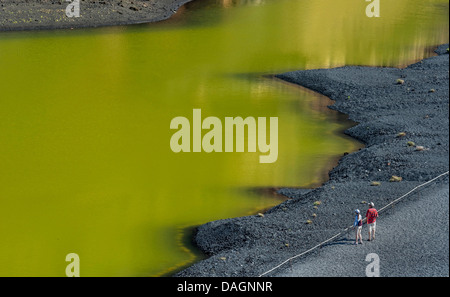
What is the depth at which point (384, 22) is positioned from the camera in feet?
190

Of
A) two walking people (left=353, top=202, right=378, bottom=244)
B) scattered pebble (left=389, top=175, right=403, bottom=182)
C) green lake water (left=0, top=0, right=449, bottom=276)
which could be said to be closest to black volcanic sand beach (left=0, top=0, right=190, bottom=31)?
green lake water (left=0, top=0, right=449, bottom=276)

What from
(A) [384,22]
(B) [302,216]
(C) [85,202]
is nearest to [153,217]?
(C) [85,202]

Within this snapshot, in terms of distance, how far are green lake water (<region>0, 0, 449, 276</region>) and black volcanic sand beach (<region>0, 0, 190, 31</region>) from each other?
48.3 inches

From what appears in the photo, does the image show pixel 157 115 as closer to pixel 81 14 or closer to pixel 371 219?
pixel 371 219

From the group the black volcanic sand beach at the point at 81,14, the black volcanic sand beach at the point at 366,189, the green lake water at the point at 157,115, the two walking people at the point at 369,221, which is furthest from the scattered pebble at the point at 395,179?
the black volcanic sand beach at the point at 81,14

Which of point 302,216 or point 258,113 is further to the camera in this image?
point 258,113

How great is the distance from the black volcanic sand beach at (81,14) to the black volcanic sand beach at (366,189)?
2040 centimetres

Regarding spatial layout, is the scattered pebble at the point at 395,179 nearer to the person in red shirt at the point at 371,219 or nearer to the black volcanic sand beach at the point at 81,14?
the person in red shirt at the point at 371,219

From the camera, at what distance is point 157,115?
136ft

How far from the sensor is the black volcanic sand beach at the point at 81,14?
188 feet

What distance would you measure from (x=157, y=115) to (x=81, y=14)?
19575 mm

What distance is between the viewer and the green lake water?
99.8 ft

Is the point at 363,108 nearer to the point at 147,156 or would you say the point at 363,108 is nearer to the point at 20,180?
the point at 147,156

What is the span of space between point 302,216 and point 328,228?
1.48 metres
